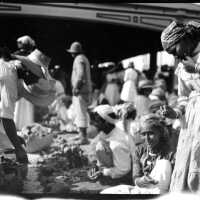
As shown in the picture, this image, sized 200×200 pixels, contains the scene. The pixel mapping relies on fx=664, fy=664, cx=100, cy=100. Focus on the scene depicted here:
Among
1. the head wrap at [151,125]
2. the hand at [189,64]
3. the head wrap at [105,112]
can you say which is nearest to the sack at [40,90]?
the head wrap at [105,112]

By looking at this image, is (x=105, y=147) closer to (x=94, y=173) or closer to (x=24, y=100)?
(x=94, y=173)

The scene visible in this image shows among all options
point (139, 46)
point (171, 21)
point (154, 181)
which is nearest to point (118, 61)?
point (139, 46)

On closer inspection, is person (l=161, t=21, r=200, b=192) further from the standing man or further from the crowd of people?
the standing man

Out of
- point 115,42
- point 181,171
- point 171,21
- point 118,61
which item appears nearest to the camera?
point 181,171

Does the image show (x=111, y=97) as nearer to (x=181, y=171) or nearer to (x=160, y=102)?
(x=160, y=102)

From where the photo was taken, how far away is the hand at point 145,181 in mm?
5594

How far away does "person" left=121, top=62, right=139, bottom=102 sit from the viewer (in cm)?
699

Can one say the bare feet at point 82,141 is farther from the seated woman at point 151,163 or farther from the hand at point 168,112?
the hand at point 168,112

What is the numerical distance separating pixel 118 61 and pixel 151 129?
1.23m

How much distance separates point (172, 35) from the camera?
17.8 feet

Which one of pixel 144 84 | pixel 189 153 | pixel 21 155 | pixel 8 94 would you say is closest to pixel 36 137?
pixel 21 155

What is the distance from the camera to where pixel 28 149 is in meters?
5.89

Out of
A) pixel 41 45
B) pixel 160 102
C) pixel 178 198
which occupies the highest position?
pixel 41 45

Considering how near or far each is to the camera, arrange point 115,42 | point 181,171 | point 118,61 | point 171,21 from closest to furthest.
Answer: point 181,171 < point 171,21 < point 115,42 < point 118,61
